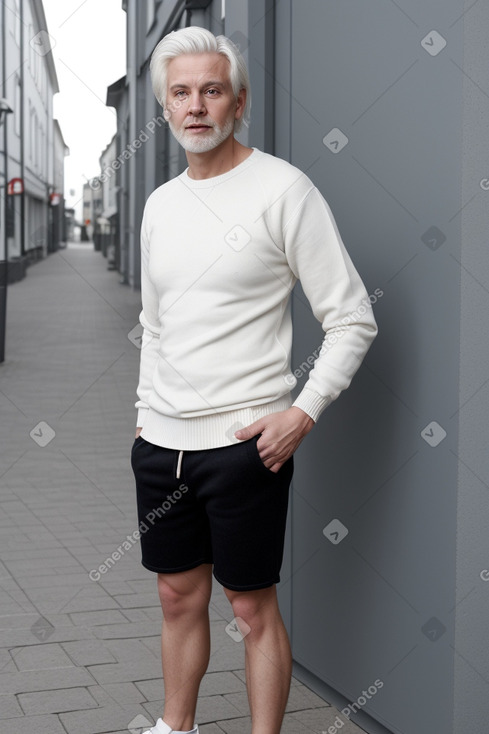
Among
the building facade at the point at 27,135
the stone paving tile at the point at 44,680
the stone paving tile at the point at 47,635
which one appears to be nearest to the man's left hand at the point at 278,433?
the stone paving tile at the point at 44,680

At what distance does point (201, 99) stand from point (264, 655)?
134 cm

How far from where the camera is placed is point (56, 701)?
11.5 feet

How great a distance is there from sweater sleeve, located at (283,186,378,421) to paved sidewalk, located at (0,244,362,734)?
4.12 ft

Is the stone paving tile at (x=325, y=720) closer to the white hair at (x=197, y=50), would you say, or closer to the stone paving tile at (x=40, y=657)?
the stone paving tile at (x=40, y=657)

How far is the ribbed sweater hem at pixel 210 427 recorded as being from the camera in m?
2.60

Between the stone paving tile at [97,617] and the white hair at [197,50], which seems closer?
the white hair at [197,50]

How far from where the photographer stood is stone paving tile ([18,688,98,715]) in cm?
345

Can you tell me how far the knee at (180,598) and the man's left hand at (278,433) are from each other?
50cm

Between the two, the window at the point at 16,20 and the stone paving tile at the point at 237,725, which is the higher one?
the stone paving tile at the point at 237,725

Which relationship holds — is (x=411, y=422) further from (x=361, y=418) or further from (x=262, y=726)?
(x=262, y=726)

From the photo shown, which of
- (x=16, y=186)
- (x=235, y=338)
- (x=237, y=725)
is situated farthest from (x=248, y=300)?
(x=16, y=186)

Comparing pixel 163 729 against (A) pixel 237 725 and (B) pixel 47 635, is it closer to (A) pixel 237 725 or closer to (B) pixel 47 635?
(A) pixel 237 725

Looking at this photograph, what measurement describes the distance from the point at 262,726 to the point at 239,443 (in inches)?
28.2

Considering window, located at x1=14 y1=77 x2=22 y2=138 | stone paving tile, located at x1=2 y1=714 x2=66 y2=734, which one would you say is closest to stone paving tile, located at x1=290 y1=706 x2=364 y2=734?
stone paving tile, located at x1=2 y1=714 x2=66 y2=734
